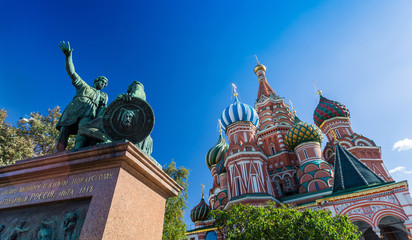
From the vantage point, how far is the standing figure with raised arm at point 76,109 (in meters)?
4.64

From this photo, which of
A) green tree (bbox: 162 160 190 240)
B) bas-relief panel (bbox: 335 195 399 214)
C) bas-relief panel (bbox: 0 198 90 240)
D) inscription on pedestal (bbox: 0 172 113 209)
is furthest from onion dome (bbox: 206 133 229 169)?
bas-relief panel (bbox: 0 198 90 240)

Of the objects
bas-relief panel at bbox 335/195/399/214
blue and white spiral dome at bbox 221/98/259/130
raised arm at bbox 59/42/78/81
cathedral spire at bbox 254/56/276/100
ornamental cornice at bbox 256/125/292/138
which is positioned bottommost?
raised arm at bbox 59/42/78/81

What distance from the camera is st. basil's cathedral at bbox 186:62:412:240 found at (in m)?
14.3

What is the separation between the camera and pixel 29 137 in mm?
14945

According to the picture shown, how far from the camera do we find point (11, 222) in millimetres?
3395

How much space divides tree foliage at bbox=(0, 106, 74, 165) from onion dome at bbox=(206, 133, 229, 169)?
78.7 feet

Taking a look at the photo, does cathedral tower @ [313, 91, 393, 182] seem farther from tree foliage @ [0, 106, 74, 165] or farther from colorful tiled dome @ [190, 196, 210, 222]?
tree foliage @ [0, 106, 74, 165]

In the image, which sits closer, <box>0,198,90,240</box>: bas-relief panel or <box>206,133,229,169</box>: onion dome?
<box>0,198,90,240</box>: bas-relief panel

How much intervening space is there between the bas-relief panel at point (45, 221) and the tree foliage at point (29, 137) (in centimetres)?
1223

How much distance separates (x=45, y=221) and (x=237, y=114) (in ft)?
84.2

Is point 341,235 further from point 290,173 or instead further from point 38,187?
point 290,173

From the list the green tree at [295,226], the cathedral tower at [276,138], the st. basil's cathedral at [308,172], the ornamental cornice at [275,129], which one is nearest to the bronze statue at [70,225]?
the green tree at [295,226]

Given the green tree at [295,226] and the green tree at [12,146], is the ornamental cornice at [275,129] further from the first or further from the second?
the green tree at [12,146]

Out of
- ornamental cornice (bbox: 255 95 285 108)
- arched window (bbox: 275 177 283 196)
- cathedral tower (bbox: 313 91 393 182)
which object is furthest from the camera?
ornamental cornice (bbox: 255 95 285 108)
